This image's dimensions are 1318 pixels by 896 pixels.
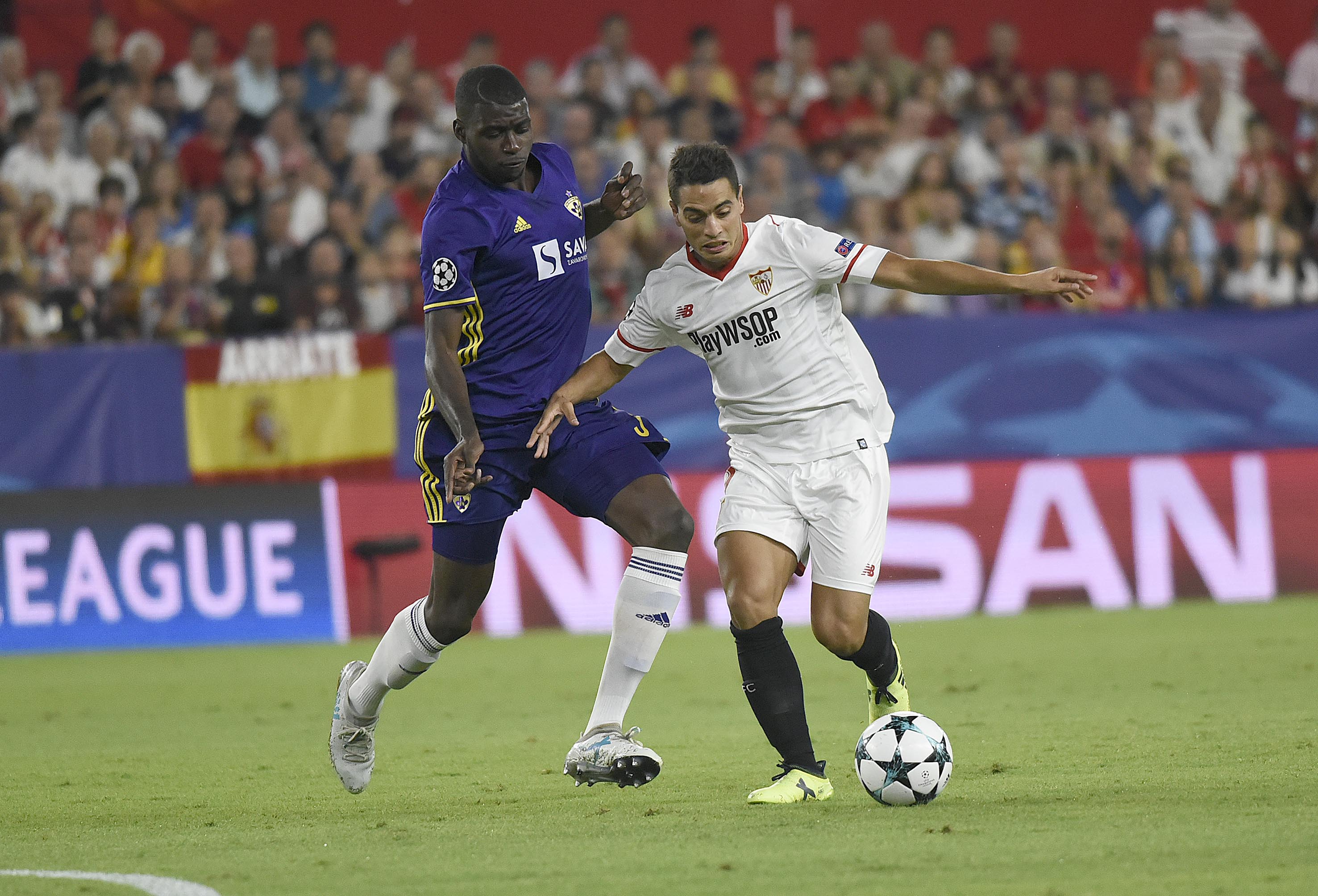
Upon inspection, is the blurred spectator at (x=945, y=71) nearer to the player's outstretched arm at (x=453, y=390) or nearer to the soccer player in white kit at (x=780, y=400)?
the soccer player in white kit at (x=780, y=400)

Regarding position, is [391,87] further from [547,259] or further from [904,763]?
[904,763]

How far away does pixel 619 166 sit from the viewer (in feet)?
48.4

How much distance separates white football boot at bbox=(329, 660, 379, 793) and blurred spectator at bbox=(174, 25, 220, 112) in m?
10.2

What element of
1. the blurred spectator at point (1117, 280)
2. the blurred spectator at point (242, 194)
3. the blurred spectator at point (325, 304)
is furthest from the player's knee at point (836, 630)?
the blurred spectator at point (242, 194)

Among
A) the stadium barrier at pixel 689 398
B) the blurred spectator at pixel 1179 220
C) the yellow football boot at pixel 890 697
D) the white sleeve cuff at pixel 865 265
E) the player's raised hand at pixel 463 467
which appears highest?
the blurred spectator at pixel 1179 220

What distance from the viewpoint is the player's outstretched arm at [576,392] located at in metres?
6.40

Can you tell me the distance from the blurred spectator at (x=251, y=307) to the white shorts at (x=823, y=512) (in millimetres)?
7462

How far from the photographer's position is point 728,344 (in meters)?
6.47

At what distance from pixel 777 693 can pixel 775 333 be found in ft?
4.35

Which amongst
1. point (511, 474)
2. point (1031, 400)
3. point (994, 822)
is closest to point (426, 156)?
point (1031, 400)

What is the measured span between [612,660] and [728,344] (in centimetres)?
125

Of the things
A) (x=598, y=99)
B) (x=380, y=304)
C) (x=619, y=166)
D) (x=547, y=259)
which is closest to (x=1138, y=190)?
(x=619, y=166)

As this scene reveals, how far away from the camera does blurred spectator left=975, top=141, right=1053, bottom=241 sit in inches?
572

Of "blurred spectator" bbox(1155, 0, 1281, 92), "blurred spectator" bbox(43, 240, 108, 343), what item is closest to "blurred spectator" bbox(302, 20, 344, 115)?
"blurred spectator" bbox(43, 240, 108, 343)
